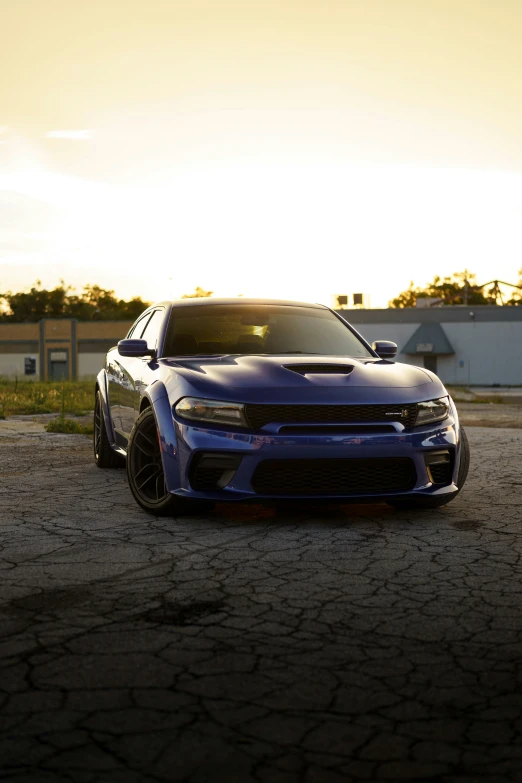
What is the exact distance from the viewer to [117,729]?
2.58 m

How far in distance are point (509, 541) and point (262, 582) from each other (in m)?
1.68

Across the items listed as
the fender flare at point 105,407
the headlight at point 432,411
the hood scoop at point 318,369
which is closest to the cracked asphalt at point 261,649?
the headlight at point 432,411

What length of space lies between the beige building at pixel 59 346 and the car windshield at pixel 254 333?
76.6 m

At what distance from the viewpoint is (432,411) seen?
598cm

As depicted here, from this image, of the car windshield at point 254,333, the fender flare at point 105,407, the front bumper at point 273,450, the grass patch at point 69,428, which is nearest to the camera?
the front bumper at point 273,450

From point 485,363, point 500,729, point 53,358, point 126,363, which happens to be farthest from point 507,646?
point 53,358

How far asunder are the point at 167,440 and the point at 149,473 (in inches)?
20.6

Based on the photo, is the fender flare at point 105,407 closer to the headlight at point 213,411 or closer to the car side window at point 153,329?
the car side window at point 153,329

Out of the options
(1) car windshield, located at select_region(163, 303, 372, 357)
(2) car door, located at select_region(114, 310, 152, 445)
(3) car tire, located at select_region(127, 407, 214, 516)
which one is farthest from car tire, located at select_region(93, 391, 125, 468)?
(3) car tire, located at select_region(127, 407, 214, 516)

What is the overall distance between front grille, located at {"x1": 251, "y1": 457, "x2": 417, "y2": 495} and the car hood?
381mm

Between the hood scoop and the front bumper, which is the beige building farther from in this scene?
the front bumper

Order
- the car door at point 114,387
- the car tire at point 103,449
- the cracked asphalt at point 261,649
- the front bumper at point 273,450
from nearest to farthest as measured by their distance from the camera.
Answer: the cracked asphalt at point 261,649 < the front bumper at point 273,450 < the car door at point 114,387 < the car tire at point 103,449

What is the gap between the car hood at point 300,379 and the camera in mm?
5672

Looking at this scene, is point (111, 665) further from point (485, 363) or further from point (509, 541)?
point (485, 363)
